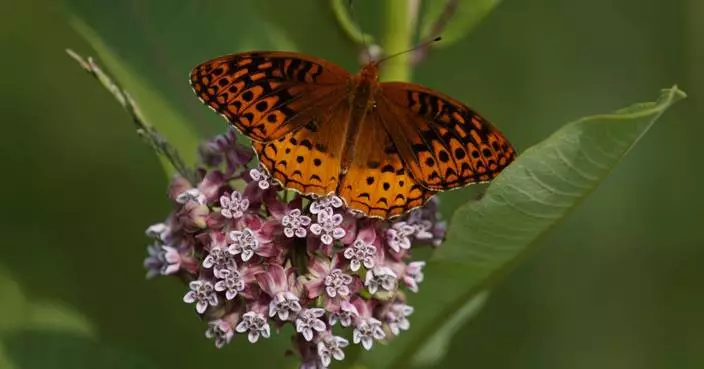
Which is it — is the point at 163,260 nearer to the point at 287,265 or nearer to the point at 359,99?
the point at 287,265

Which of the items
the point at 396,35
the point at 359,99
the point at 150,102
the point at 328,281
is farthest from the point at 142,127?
the point at 396,35

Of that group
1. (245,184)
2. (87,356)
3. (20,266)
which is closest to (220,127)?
(245,184)

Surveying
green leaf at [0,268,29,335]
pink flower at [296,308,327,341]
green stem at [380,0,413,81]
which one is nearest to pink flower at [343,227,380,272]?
pink flower at [296,308,327,341]

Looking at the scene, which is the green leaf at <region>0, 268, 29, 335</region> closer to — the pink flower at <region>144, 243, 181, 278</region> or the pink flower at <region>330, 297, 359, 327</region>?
the pink flower at <region>144, 243, 181, 278</region>

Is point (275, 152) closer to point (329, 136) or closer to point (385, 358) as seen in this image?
point (329, 136)

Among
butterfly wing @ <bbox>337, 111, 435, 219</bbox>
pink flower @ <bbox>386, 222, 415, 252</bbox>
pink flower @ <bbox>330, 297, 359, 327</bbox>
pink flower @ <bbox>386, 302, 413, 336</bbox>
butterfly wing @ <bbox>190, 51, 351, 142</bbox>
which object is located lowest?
pink flower @ <bbox>386, 302, 413, 336</bbox>

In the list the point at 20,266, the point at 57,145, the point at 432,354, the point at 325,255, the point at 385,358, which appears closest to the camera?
the point at 325,255
